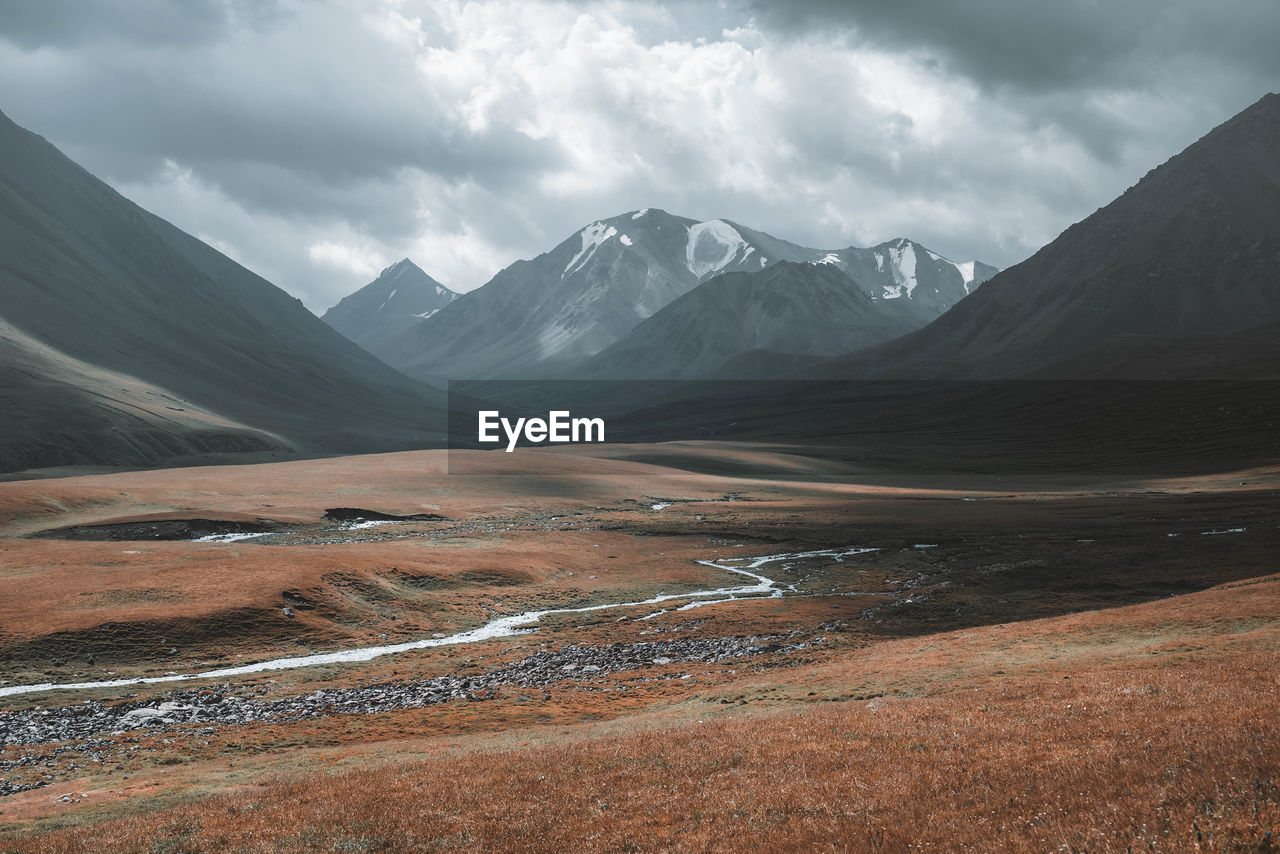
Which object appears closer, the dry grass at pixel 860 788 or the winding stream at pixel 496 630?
the dry grass at pixel 860 788

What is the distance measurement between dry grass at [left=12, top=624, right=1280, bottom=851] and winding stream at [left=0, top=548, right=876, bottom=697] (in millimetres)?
34314

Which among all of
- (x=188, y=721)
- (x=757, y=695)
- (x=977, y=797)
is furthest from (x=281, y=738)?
(x=977, y=797)

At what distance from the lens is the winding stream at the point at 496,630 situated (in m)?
55.8

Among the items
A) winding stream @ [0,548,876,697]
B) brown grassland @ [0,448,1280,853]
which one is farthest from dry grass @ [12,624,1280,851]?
winding stream @ [0,548,876,697]

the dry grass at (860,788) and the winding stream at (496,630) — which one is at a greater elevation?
the dry grass at (860,788)

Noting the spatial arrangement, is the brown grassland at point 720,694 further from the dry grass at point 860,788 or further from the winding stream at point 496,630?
the winding stream at point 496,630

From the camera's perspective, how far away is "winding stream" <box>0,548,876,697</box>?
55812 millimetres

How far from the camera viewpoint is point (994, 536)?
11212 cm

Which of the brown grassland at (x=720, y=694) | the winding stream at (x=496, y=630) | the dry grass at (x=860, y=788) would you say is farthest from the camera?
the winding stream at (x=496, y=630)

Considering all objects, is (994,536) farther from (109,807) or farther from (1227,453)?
(1227,453)

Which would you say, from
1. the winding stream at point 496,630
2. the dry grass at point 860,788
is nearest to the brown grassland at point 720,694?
the dry grass at point 860,788

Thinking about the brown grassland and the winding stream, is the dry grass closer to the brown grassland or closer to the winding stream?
A: the brown grassland

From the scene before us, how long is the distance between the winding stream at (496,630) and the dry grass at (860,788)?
34.3 meters

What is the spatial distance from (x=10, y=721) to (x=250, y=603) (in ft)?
84.4
